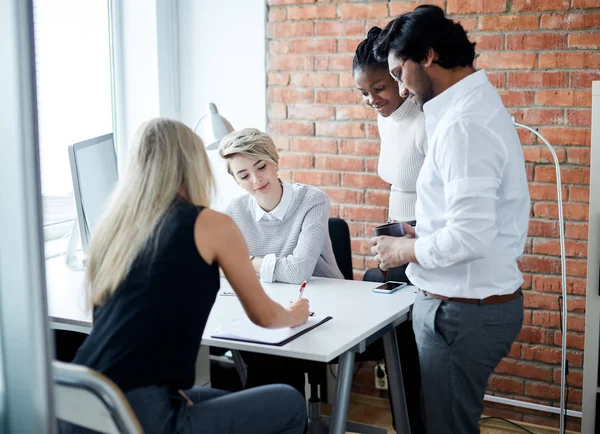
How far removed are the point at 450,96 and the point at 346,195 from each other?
5.34 feet

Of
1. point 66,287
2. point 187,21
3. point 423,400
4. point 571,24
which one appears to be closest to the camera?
point 423,400

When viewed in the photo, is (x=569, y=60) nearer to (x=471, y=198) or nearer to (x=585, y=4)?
(x=585, y=4)

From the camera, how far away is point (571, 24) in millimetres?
2912

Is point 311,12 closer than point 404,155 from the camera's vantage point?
No

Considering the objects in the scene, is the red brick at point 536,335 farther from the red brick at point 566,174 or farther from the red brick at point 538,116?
the red brick at point 538,116

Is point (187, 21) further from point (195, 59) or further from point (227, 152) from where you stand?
point (227, 152)

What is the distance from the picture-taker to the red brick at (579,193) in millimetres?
2957

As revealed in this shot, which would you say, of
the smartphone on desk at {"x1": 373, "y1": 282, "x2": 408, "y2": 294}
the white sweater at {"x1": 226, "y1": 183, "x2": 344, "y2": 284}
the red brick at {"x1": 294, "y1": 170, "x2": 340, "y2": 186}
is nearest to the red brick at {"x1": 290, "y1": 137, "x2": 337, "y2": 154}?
the red brick at {"x1": 294, "y1": 170, "x2": 340, "y2": 186}

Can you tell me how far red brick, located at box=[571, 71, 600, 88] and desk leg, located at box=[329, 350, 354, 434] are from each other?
5.25 ft

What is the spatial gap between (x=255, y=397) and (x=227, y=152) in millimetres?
1151

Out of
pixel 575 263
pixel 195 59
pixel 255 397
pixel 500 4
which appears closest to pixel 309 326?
pixel 255 397

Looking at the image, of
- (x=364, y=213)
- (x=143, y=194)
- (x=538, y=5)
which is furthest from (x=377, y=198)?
(x=143, y=194)

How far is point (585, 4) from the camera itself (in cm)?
288

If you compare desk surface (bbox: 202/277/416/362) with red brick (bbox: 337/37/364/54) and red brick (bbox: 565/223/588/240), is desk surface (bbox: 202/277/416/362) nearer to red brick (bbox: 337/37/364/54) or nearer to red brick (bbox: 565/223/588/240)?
red brick (bbox: 565/223/588/240)
